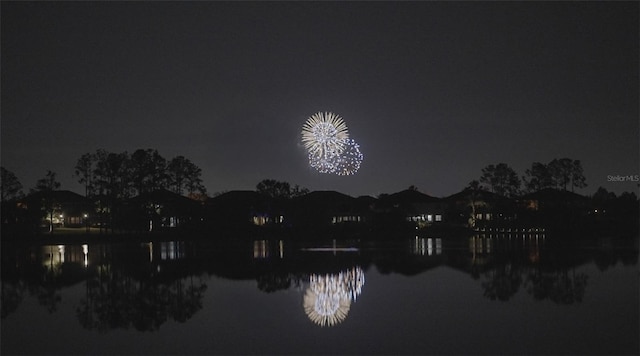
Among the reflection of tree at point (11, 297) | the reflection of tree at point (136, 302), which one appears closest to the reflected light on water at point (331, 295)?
the reflection of tree at point (136, 302)

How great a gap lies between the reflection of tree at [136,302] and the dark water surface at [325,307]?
0.14ft

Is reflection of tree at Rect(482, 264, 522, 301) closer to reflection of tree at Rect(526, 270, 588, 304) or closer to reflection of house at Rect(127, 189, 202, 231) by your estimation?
reflection of tree at Rect(526, 270, 588, 304)

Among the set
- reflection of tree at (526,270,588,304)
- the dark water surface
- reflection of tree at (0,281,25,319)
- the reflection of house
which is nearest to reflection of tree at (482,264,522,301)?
the dark water surface

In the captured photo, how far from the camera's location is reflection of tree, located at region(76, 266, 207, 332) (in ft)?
52.3

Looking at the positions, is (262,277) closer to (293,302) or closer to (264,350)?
(293,302)

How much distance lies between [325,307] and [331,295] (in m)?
1.90

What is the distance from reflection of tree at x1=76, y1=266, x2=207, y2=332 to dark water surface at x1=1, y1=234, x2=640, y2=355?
4cm

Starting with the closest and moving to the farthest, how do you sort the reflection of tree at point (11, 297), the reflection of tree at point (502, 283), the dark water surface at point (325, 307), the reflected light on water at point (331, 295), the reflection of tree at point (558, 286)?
the dark water surface at point (325, 307), the reflected light on water at point (331, 295), the reflection of tree at point (11, 297), the reflection of tree at point (558, 286), the reflection of tree at point (502, 283)

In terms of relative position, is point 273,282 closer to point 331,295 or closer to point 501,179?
point 331,295

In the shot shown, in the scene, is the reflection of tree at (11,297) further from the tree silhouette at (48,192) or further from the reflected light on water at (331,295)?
the tree silhouette at (48,192)

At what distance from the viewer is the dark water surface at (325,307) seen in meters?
13.4

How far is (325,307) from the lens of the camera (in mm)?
17641

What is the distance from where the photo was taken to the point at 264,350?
1301 centimetres

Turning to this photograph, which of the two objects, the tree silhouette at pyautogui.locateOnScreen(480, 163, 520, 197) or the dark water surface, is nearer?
the dark water surface
